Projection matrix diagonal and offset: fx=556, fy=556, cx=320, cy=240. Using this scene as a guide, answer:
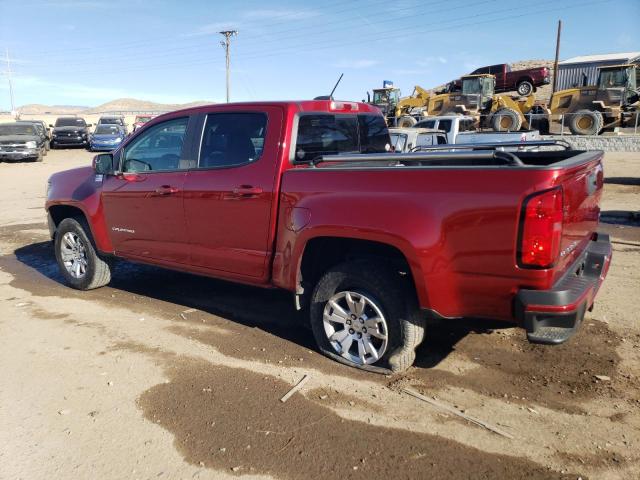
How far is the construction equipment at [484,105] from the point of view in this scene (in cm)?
2711

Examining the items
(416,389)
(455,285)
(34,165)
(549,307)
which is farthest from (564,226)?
(34,165)

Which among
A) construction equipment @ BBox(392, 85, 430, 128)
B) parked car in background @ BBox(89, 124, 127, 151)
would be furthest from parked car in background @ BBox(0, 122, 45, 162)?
construction equipment @ BBox(392, 85, 430, 128)

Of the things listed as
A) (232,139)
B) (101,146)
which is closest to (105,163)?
(232,139)

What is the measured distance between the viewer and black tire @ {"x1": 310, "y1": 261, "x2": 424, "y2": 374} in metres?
3.80

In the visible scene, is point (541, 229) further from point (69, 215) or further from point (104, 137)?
point (104, 137)

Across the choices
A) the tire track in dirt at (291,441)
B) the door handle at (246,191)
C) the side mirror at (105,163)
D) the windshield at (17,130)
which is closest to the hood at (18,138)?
the windshield at (17,130)

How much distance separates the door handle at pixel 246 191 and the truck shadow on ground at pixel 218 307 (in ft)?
4.14

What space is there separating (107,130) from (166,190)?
28.1 m

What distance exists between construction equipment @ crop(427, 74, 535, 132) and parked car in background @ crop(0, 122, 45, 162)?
20463 mm

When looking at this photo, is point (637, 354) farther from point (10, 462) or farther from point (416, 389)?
point (10, 462)

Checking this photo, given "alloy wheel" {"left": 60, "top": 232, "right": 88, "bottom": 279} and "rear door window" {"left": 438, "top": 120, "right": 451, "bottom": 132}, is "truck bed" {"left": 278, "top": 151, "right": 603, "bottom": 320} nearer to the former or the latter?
"alloy wheel" {"left": 60, "top": 232, "right": 88, "bottom": 279}

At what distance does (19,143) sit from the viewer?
2411cm

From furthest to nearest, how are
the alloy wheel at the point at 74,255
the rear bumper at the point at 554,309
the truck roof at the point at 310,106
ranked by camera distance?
1. the alloy wheel at the point at 74,255
2. the truck roof at the point at 310,106
3. the rear bumper at the point at 554,309

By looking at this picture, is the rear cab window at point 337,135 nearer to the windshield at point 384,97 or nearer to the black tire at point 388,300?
the black tire at point 388,300
